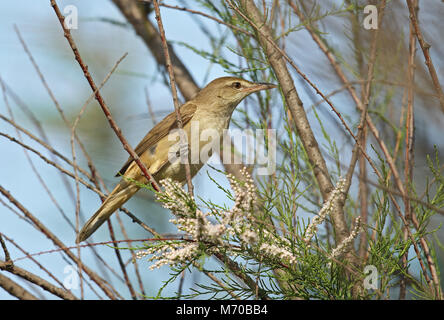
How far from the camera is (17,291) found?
2.41m

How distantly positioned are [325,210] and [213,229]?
0.49 metres

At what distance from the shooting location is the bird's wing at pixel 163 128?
4.18 metres

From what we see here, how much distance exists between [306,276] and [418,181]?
127cm

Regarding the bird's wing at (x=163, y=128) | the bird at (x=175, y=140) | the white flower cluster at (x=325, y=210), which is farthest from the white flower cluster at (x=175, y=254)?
the bird's wing at (x=163, y=128)

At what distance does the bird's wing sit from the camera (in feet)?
13.7

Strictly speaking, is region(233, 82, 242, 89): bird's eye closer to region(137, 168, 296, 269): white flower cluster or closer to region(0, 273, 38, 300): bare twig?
region(137, 168, 296, 269): white flower cluster

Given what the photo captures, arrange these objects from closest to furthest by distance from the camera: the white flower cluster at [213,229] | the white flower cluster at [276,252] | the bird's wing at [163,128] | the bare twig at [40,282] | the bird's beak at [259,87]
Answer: the white flower cluster at [213,229] → the white flower cluster at [276,252] → the bare twig at [40,282] → the bird's beak at [259,87] → the bird's wing at [163,128]

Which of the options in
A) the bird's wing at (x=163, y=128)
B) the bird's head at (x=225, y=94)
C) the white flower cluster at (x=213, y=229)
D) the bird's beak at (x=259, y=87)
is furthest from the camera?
the bird's head at (x=225, y=94)

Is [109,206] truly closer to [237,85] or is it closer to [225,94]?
[225,94]

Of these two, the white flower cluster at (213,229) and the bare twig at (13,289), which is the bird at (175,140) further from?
the white flower cluster at (213,229)
